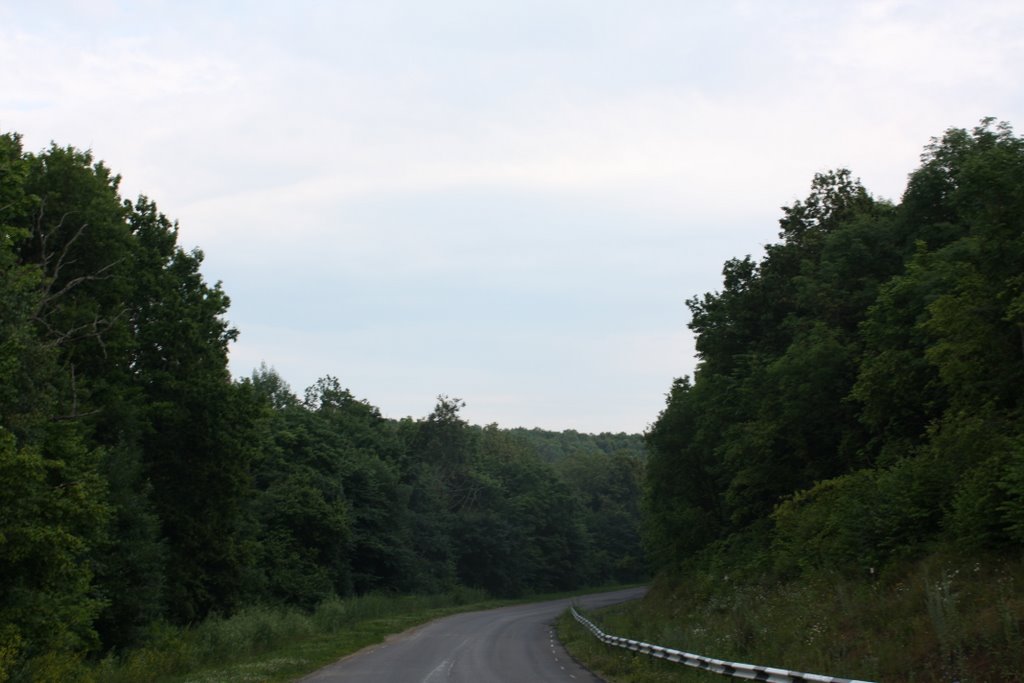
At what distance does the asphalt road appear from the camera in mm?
20656

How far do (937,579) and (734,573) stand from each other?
1845cm

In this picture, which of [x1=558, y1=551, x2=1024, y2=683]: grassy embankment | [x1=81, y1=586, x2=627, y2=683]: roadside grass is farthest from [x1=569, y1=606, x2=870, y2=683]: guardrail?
[x1=81, y1=586, x2=627, y2=683]: roadside grass

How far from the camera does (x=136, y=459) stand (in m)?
34.5

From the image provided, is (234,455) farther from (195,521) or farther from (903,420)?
(903,420)

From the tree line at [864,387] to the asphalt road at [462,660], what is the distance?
7141 millimetres

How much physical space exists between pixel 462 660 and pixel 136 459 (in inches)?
595

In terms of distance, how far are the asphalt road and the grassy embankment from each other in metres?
1.57

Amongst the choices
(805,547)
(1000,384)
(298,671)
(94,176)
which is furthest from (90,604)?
(1000,384)

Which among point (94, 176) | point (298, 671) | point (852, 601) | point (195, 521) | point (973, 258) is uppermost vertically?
point (94, 176)

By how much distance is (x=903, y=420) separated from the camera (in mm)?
30078

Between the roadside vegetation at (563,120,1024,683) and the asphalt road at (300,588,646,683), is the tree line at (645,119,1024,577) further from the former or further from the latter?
the asphalt road at (300,588,646,683)

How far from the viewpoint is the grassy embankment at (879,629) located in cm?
1261

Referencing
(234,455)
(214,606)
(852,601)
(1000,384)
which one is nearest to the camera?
(852,601)

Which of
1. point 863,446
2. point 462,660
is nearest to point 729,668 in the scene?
point 462,660
